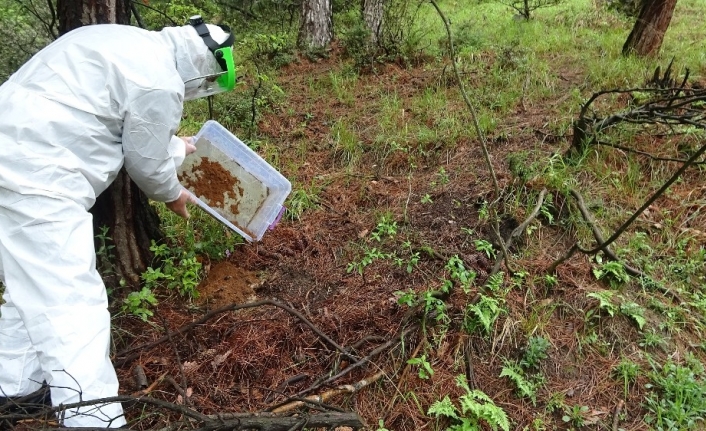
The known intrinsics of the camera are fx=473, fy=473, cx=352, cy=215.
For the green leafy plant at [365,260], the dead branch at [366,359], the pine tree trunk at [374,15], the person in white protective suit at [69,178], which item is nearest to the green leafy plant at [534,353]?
the dead branch at [366,359]

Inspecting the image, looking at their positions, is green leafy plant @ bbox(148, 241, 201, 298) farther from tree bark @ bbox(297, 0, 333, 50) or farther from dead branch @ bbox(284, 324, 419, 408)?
tree bark @ bbox(297, 0, 333, 50)

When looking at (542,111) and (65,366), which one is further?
(542,111)

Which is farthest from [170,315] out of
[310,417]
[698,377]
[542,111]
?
[542,111]

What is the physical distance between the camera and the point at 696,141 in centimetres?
354

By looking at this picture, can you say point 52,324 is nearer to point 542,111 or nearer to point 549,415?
point 549,415

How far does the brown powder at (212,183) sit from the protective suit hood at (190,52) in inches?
29.9

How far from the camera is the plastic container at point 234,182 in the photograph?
2969 mm

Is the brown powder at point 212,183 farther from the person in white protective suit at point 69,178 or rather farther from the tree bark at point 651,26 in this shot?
the tree bark at point 651,26

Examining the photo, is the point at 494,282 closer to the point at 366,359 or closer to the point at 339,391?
the point at 366,359

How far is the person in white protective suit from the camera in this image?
1773 millimetres

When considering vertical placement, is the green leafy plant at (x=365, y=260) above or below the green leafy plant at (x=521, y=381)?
above

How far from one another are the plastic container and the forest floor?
0.19m

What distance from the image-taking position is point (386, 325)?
7.88ft

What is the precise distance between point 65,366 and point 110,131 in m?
0.98
